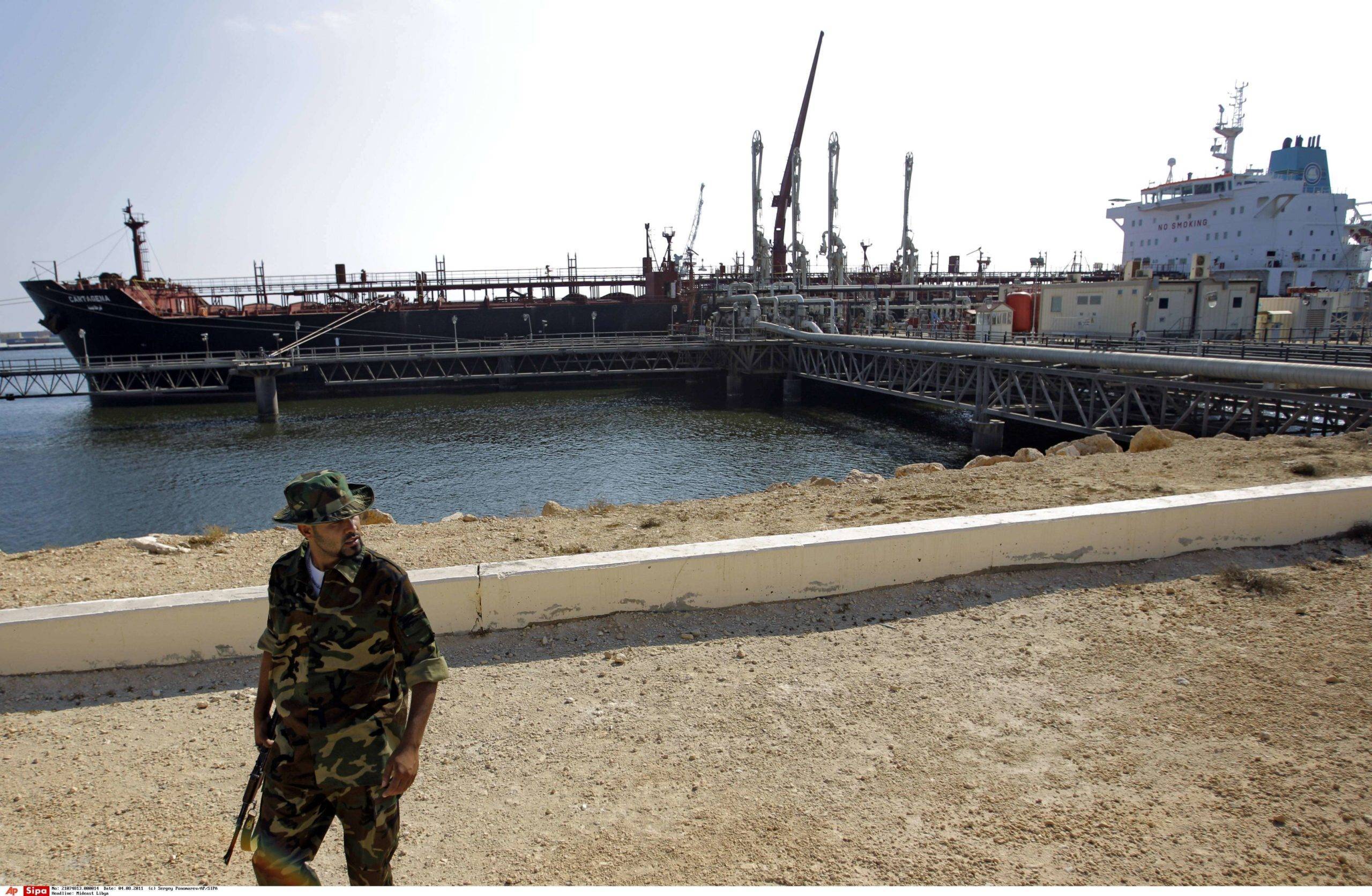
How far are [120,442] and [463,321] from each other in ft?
79.0

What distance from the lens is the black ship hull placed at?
45.7 metres

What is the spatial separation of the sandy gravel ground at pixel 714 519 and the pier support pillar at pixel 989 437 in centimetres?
1282

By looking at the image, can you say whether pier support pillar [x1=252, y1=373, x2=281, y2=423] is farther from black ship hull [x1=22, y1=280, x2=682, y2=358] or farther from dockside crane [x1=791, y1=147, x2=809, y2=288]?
dockside crane [x1=791, y1=147, x2=809, y2=288]

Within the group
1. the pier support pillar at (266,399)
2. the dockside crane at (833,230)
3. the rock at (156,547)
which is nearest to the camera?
the rock at (156,547)

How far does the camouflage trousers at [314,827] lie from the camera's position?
2750 mm

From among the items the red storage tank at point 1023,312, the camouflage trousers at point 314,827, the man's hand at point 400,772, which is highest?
the red storage tank at point 1023,312

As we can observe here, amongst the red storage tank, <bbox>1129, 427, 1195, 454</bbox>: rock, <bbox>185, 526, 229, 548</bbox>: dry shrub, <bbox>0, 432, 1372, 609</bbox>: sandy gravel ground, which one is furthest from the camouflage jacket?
the red storage tank

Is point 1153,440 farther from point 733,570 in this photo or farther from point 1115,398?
point 1115,398

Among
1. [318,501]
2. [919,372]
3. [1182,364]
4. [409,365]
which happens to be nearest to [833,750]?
[318,501]

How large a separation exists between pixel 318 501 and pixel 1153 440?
14234 mm

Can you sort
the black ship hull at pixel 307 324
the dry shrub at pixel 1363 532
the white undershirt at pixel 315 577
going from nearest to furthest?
the white undershirt at pixel 315 577 < the dry shrub at pixel 1363 532 < the black ship hull at pixel 307 324

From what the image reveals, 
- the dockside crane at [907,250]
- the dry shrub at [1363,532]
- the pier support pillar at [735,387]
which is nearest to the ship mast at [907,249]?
the dockside crane at [907,250]

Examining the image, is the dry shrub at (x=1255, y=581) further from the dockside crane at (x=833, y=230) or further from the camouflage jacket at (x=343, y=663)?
the dockside crane at (x=833, y=230)

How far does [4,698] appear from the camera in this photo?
4.80m
